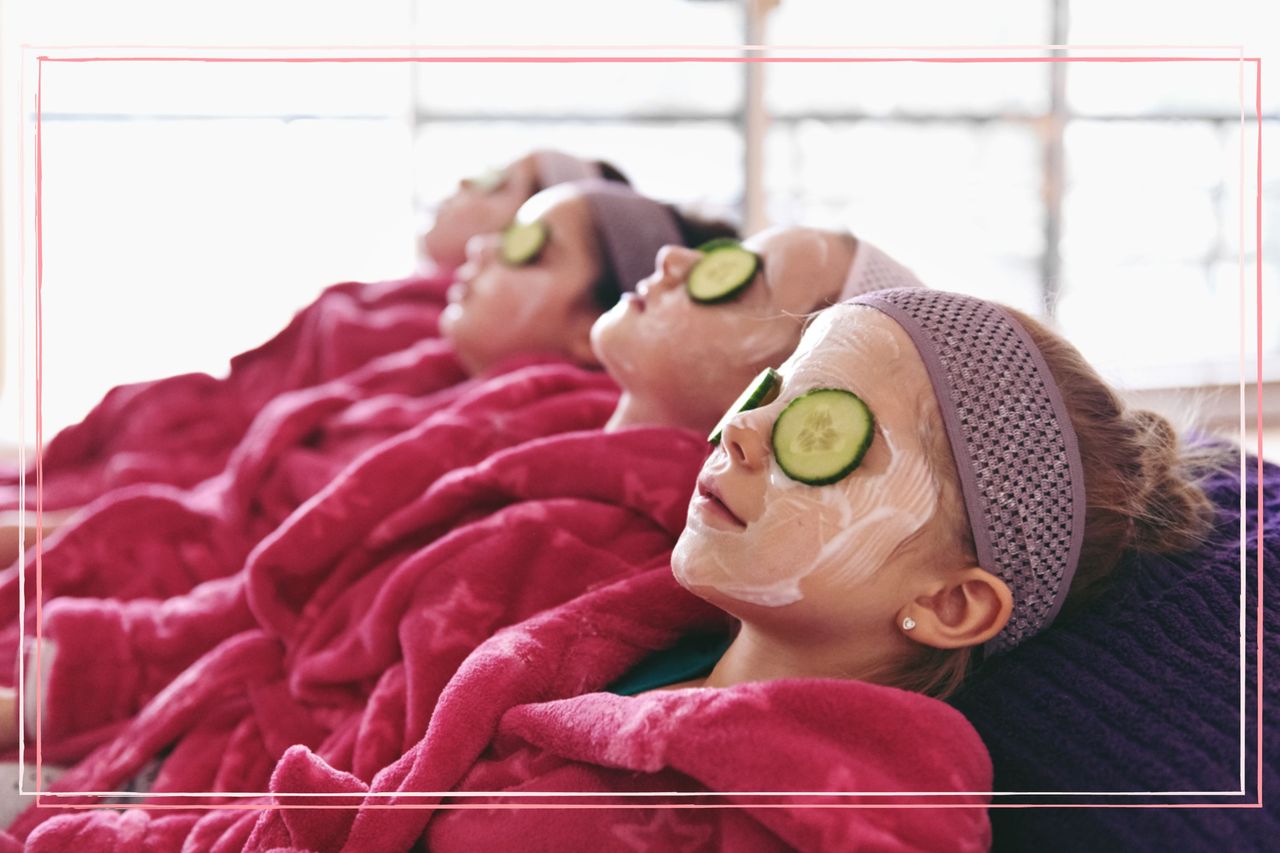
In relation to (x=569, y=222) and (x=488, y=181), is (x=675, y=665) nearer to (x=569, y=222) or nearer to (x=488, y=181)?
(x=569, y=222)

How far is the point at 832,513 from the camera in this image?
27.9 inches

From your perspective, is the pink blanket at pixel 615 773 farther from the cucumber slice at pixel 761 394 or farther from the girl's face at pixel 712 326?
the girl's face at pixel 712 326

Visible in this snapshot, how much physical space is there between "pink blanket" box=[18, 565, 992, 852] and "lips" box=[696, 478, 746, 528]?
98 mm

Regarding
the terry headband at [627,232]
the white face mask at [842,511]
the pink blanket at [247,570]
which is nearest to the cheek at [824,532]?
the white face mask at [842,511]

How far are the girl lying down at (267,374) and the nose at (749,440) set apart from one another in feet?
3.90

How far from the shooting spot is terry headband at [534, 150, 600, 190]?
6.45 feet

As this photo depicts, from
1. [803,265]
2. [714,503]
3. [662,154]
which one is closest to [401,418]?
[803,265]

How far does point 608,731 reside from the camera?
2.31ft

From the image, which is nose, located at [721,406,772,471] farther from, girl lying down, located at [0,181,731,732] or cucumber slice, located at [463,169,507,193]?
cucumber slice, located at [463,169,507,193]

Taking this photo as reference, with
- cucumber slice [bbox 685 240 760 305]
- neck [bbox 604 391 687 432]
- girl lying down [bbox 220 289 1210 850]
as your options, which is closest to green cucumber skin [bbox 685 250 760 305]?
cucumber slice [bbox 685 240 760 305]

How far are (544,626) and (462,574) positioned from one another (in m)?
0.15

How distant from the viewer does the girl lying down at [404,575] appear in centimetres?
94

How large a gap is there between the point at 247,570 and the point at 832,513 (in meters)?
0.64

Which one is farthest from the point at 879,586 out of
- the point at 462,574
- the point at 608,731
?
the point at 462,574
